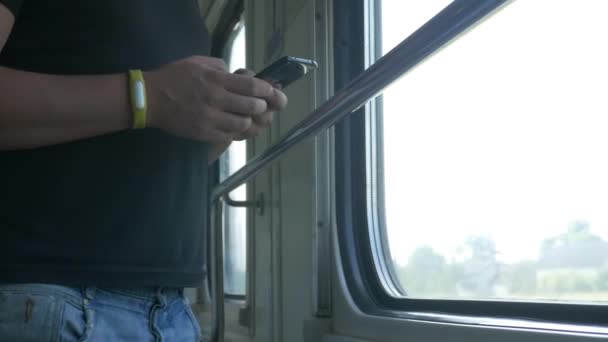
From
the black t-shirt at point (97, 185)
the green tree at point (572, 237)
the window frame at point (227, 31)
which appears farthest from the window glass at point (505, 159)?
the window frame at point (227, 31)

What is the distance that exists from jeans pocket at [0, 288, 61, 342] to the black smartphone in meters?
0.46

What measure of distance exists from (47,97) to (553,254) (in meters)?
0.83

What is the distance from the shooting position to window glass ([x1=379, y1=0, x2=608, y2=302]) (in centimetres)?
101

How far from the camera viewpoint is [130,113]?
30.7 inches

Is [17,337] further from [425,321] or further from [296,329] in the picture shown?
[296,329]

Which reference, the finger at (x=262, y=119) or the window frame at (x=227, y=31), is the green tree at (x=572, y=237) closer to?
the finger at (x=262, y=119)

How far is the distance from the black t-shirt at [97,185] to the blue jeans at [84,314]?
0.02 m

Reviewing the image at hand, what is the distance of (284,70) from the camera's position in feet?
3.28

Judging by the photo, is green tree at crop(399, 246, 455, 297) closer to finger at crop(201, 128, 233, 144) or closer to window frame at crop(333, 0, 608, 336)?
window frame at crop(333, 0, 608, 336)

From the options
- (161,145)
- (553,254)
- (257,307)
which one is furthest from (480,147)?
(257,307)

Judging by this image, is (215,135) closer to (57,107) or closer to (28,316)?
(57,107)

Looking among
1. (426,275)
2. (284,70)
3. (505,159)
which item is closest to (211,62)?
(284,70)

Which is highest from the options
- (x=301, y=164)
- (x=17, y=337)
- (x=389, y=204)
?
(x=301, y=164)

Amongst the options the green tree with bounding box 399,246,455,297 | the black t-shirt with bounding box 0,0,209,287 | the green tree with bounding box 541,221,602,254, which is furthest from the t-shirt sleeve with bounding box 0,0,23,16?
the green tree with bounding box 399,246,455,297
